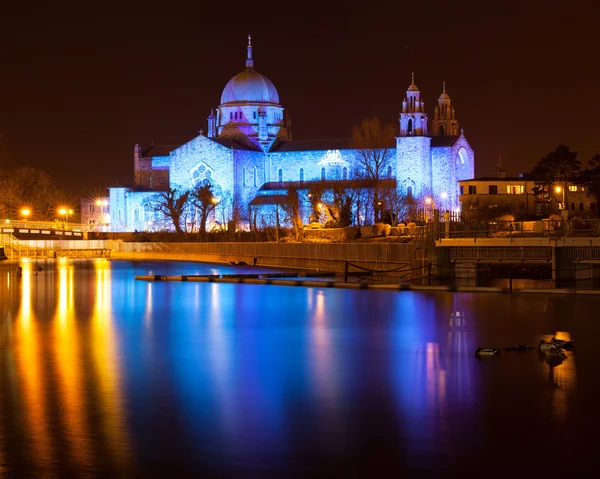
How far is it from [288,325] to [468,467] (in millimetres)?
13051

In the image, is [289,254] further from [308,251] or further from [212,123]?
[212,123]

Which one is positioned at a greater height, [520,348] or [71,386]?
[520,348]

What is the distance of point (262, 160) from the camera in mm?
99125

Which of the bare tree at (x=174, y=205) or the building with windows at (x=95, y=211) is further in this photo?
the building with windows at (x=95, y=211)

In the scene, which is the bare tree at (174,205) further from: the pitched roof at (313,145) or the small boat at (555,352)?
the small boat at (555,352)

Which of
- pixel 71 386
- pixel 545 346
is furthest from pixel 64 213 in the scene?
pixel 71 386

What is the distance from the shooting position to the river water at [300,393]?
37.8 feet

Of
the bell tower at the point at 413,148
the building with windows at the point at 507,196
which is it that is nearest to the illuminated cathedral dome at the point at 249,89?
the bell tower at the point at 413,148

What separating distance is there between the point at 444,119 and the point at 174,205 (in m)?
30.7

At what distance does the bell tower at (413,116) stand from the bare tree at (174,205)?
20487 mm

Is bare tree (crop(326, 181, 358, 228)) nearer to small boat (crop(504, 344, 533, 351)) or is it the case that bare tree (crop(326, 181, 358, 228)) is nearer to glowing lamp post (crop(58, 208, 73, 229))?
glowing lamp post (crop(58, 208, 73, 229))

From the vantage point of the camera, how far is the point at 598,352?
18625 millimetres

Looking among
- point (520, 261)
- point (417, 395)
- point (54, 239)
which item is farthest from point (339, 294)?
point (54, 239)

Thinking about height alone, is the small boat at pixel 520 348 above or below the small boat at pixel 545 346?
below
